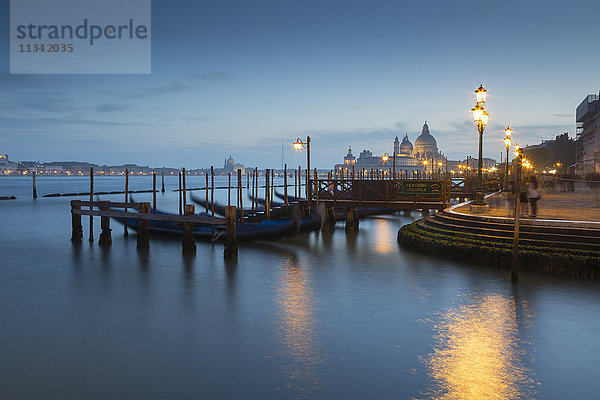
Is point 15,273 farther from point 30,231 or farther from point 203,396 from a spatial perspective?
point 30,231

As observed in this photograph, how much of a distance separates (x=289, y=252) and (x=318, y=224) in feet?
24.6

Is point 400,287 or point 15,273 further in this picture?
point 15,273

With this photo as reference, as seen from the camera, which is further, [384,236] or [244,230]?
[384,236]

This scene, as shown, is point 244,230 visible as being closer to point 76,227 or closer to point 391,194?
point 391,194

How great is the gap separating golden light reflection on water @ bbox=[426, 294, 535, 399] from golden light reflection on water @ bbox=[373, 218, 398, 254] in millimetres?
9772

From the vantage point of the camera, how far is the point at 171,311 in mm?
11633

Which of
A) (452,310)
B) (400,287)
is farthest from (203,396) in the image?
(400,287)

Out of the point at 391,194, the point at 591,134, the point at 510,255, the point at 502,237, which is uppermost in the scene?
the point at 591,134

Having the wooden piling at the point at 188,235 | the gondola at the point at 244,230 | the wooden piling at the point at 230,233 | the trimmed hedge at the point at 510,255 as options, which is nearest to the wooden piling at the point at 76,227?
the gondola at the point at 244,230

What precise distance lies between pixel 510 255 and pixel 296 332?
722cm

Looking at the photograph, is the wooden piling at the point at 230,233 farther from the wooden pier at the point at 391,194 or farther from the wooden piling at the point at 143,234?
the wooden pier at the point at 391,194

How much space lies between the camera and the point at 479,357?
26.4 feet

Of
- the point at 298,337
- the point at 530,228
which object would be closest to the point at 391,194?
the point at 530,228

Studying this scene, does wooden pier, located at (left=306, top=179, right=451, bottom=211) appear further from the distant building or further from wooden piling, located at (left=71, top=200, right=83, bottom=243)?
the distant building
